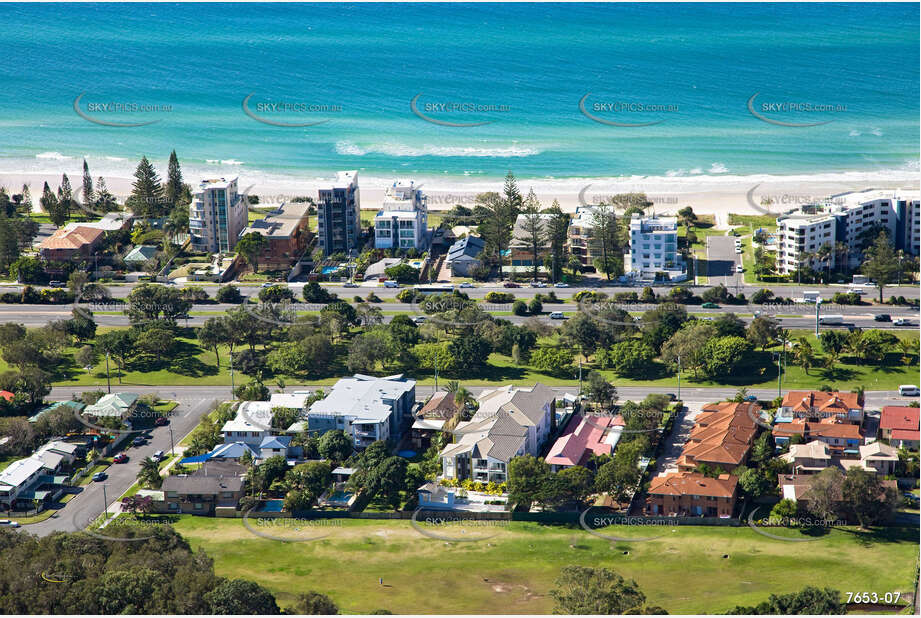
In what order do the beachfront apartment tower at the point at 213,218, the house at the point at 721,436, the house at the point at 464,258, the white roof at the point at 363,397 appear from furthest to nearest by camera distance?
the beachfront apartment tower at the point at 213,218, the house at the point at 464,258, the white roof at the point at 363,397, the house at the point at 721,436

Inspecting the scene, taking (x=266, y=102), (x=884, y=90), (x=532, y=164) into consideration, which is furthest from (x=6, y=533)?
(x=884, y=90)

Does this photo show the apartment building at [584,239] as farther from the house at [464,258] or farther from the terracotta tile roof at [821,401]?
the terracotta tile roof at [821,401]

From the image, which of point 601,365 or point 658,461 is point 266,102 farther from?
point 658,461

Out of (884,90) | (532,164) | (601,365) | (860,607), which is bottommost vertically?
(860,607)

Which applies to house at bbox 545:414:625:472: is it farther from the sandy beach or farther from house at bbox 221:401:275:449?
the sandy beach

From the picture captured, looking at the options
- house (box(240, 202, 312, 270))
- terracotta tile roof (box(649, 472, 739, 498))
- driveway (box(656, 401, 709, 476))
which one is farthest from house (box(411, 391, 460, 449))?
house (box(240, 202, 312, 270))

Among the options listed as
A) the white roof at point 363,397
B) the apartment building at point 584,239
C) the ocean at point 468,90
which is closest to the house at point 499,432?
the white roof at point 363,397

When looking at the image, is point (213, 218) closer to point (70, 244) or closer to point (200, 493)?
point (70, 244)
